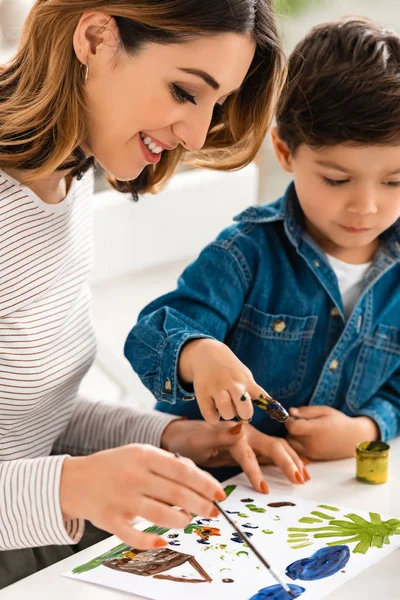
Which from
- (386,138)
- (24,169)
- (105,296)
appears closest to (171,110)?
(24,169)

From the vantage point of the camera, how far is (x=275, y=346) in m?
1.25

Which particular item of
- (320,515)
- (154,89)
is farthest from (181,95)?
(320,515)

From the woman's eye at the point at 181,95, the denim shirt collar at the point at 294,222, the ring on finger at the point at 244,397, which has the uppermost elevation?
the woman's eye at the point at 181,95

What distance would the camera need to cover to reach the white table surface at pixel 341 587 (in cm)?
82

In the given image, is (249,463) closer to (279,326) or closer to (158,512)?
(279,326)

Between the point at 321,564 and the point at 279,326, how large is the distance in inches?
17.6

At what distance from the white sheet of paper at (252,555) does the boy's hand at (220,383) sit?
12cm

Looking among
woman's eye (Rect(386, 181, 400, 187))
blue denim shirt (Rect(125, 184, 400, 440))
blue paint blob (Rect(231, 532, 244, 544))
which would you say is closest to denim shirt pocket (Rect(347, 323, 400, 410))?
blue denim shirt (Rect(125, 184, 400, 440))

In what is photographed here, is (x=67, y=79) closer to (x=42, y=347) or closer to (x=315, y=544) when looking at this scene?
(x=42, y=347)

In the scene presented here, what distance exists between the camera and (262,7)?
1.00 m

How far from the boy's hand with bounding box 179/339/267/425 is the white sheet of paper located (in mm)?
117

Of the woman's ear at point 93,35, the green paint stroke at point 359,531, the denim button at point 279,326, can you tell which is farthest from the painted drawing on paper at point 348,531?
the woman's ear at point 93,35

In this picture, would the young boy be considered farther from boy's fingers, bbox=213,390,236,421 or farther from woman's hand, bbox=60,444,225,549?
woman's hand, bbox=60,444,225,549

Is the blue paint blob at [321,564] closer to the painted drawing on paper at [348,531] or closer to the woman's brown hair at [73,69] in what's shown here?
the painted drawing on paper at [348,531]
